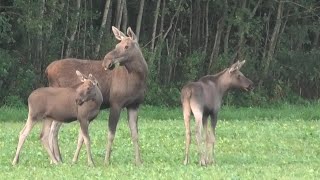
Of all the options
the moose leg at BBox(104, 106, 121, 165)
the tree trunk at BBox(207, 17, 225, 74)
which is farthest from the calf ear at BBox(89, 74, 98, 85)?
the tree trunk at BBox(207, 17, 225, 74)

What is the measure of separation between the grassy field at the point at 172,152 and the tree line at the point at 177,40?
11.4 ft

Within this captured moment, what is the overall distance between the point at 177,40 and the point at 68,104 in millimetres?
18722

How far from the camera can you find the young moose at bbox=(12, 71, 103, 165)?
597 inches

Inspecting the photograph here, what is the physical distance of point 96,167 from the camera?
14.8 meters

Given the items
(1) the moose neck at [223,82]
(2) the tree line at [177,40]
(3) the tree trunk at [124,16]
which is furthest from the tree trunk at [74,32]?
(1) the moose neck at [223,82]

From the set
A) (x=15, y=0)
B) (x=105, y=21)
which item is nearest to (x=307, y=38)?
(x=105, y=21)

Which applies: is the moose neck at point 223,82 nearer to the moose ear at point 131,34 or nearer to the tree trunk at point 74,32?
the moose ear at point 131,34

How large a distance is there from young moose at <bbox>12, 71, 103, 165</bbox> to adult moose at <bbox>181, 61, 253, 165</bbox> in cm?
146

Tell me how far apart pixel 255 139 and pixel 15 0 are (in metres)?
11.6

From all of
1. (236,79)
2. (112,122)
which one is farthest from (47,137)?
(236,79)

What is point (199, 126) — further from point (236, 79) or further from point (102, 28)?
point (102, 28)

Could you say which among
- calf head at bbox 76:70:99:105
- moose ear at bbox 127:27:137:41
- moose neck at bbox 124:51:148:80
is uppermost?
moose ear at bbox 127:27:137:41

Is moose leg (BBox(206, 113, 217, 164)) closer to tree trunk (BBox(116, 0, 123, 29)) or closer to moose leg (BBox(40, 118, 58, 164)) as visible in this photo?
moose leg (BBox(40, 118, 58, 164))

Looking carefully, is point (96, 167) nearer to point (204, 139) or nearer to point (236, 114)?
point (204, 139)
